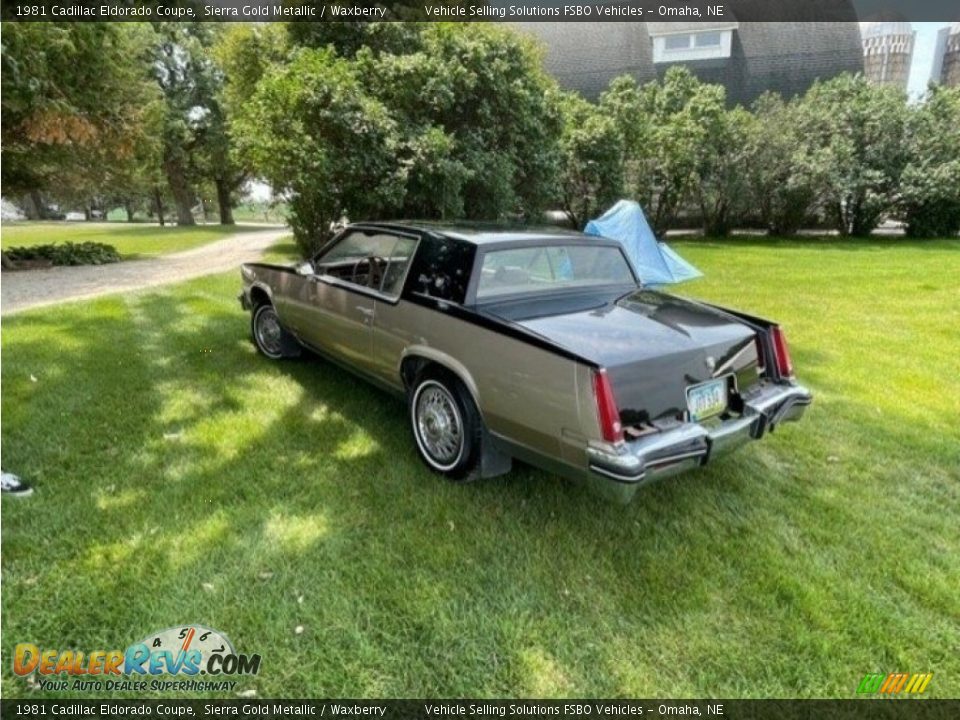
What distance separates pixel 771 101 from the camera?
21812mm

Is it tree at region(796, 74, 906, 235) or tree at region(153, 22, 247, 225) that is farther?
tree at region(153, 22, 247, 225)

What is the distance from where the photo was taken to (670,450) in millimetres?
2492

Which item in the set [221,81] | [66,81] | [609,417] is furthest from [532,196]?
[221,81]

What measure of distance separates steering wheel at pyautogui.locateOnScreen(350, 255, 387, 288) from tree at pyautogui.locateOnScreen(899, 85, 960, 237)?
22.9 meters

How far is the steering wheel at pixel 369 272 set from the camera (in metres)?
4.05

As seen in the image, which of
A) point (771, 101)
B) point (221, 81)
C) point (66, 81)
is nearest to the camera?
point (66, 81)

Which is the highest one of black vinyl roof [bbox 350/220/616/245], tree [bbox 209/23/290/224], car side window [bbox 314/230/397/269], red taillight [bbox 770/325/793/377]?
tree [bbox 209/23/290/224]

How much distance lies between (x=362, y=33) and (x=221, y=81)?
70.8ft

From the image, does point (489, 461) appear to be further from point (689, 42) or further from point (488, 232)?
point (689, 42)

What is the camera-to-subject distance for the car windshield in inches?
132

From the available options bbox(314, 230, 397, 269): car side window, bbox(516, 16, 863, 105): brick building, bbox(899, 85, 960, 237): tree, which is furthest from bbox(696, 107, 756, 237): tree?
bbox(314, 230, 397, 269): car side window

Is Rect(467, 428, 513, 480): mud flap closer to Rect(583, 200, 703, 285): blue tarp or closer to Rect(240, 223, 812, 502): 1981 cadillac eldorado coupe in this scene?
Rect(240, 223, 812, 502): 1981 cadillac eldorado coupe

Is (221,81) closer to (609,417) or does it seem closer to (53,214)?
(609,417)

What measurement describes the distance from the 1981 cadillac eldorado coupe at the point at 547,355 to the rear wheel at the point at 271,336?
0.95 meters
